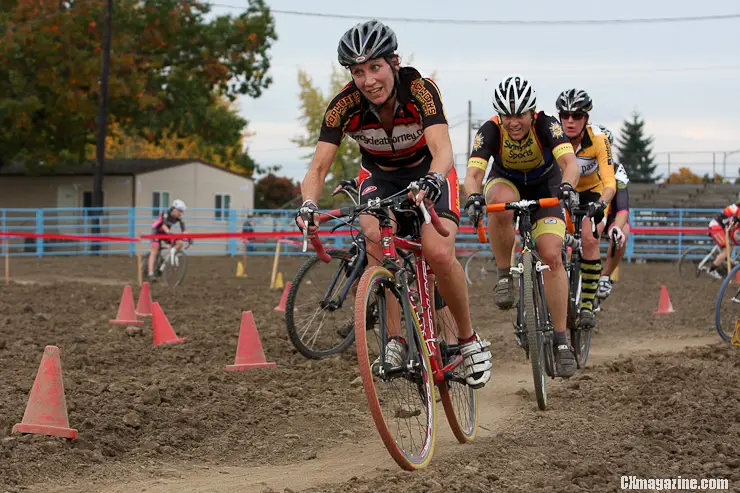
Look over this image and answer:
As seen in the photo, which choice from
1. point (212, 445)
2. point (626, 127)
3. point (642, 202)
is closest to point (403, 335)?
point (212, 445)

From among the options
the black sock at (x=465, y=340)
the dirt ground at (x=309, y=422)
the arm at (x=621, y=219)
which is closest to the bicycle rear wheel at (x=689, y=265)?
the dirt ground at (x=309, y=422)

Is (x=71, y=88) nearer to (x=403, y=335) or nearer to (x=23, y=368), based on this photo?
(x=23, y=368)

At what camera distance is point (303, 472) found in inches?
212

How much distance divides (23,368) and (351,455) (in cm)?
371

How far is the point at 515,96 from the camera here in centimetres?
727

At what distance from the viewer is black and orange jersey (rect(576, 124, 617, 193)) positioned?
31.7ft

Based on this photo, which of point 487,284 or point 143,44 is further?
point 143,44

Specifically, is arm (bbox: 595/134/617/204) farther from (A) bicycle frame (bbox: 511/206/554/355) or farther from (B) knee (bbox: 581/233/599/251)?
(A) bicycle frame (bbox: 511/206/554/355)

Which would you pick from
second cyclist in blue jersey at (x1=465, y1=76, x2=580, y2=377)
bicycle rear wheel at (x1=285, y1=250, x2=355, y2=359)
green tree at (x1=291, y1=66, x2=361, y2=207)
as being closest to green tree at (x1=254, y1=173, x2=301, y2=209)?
green tree at (x1=291, y1=66, x2=361, y2=207)

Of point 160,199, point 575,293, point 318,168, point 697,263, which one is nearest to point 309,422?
point 318,168

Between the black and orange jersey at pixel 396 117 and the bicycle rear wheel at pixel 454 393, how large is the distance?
3.42 ft

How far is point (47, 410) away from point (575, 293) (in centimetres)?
492

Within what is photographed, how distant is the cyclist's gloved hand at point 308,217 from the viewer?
205 inches

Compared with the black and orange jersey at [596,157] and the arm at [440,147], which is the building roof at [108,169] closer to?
the black and orange jersey at [596,157]
